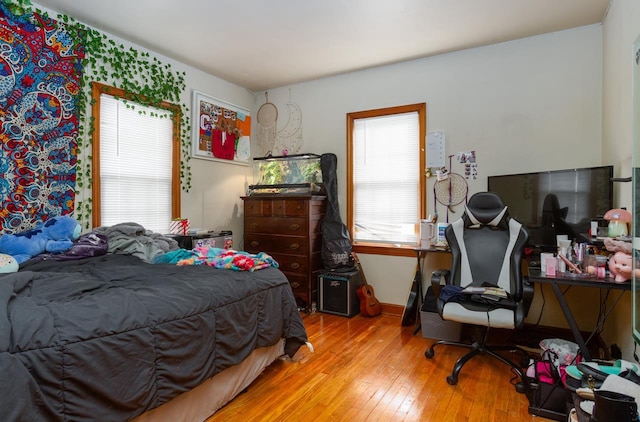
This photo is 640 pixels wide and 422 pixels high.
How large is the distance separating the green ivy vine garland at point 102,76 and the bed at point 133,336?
888mm

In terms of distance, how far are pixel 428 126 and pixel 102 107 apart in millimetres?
3116

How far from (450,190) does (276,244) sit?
196cm

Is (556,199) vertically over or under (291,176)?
under

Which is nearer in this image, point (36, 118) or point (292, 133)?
point (36, 118)

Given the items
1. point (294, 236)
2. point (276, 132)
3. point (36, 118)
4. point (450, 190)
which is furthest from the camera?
point (276, 132)

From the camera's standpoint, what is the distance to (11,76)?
2494 mm

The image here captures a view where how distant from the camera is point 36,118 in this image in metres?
2.63

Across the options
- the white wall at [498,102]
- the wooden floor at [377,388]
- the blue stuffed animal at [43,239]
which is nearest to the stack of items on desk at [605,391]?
the wooden floor at [377,388]

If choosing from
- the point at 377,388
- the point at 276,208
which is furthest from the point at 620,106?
the point at 276,208

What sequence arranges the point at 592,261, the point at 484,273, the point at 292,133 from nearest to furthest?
the point at 592,261 < the point at 484,273 < the point at 292,133

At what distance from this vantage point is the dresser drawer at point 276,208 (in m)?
3.83

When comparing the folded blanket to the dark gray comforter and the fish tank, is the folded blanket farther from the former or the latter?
the fish tank

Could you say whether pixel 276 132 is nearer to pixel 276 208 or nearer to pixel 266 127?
pixel 266 127

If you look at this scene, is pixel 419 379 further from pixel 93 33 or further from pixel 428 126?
pixel 93 33
